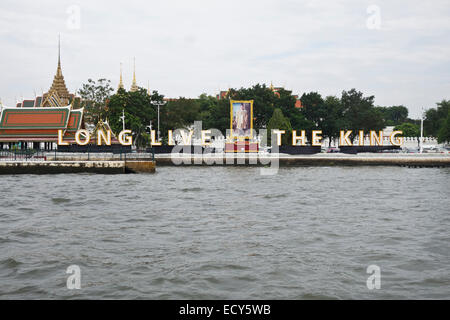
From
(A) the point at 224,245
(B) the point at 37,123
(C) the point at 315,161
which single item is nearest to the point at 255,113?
(C) the point at 315,161

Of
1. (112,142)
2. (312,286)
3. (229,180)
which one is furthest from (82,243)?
(112,142)

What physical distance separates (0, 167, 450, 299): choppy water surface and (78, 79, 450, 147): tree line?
54.4m

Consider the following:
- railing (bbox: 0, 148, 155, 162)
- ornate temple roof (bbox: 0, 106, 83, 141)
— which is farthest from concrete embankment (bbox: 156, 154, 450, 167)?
ornate temple roof (bbox: 0, 106, 83, 141)

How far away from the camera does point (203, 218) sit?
20969mm

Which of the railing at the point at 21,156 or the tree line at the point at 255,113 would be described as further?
the tree line at the point at 255,113

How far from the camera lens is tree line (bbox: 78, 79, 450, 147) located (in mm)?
83312

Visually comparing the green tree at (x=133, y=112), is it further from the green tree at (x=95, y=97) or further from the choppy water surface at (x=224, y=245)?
the choppy water surface at (x=224, y=245)

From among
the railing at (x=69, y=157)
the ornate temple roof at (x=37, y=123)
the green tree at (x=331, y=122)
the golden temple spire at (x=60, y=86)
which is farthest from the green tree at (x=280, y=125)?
the golden temple spire at (x=60, y=86)

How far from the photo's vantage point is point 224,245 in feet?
51.0

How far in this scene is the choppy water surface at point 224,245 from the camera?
1135 centimetres

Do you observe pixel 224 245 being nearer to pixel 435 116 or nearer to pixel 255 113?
pixel 255 113

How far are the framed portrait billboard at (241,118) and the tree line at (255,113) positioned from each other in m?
7.44

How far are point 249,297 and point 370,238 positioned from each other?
26.1ft

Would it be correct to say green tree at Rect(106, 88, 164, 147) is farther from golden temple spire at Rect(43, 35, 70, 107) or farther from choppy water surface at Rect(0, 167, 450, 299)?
choppy water surface at Rect(0, 167, 450, 299)
